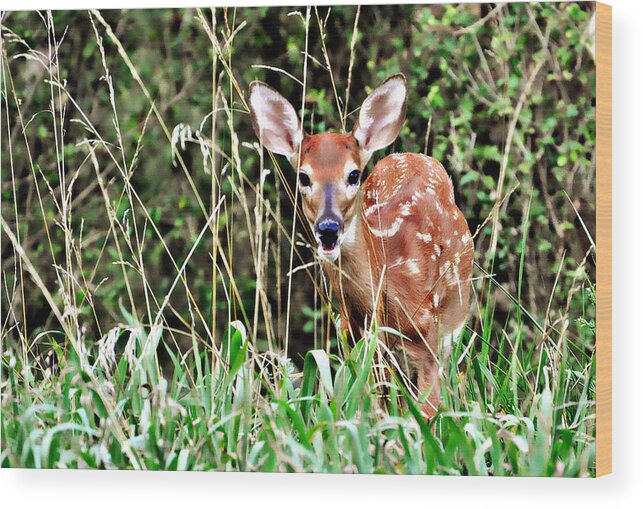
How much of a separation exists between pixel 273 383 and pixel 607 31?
1866 millimetres

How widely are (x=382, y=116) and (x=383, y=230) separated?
0.44 m

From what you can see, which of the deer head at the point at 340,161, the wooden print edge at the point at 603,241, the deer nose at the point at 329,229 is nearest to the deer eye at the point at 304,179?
the deer head at the point at 340,161

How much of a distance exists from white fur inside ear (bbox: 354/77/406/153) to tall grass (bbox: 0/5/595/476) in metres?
0.10

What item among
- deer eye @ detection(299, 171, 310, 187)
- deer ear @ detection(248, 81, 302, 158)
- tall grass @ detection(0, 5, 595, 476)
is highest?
deer ear @ detection(248, 81, 302, 158)

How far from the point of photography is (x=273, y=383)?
5.72 metres

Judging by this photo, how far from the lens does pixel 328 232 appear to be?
18.6 ft

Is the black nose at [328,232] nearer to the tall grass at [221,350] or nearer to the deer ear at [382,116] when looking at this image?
the tall grass at [221,350]

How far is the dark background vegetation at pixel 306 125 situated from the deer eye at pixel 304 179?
0.04 meters

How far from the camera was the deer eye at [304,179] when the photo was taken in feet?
18.7

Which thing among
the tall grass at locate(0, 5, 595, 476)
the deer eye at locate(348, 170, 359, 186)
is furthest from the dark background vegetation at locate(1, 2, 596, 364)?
the deer eye at locate(348, 170, 359, 186)

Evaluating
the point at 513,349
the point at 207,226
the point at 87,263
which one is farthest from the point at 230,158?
the point at 513,349

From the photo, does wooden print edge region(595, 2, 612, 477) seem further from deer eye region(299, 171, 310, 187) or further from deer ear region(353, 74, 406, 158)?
deer eye region(299, 171, 310, 187)

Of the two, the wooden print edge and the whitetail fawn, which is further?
the whitetail fawn

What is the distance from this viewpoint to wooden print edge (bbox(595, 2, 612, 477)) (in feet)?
18.2
